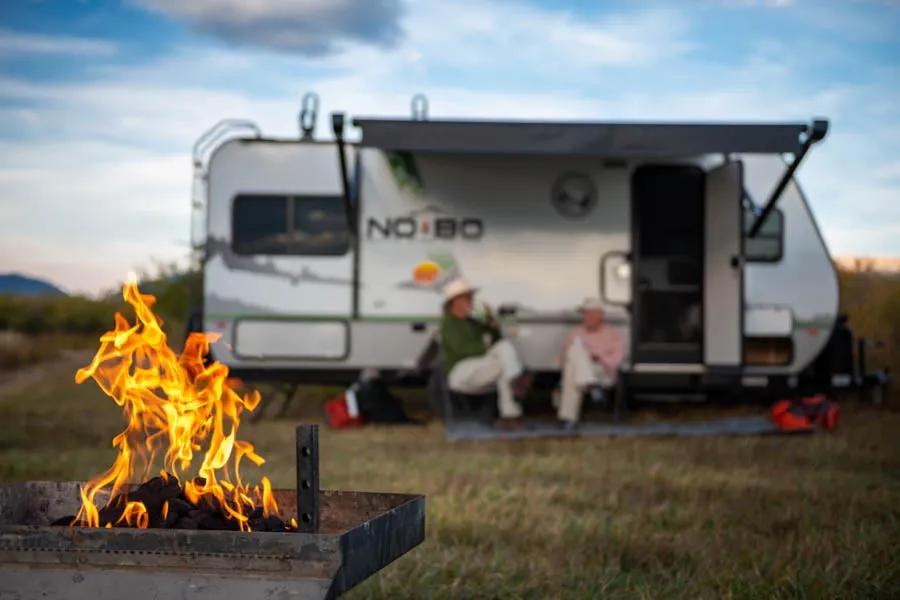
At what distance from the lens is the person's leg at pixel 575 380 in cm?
926

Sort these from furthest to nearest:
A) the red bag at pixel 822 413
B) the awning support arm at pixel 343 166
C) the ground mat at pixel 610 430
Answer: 1. the red bag at pixel 822 413
2. the ground mat at pixel 610 430
3. the awning support arm at pixel 343 166

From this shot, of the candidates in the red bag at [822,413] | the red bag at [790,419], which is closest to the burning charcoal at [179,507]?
the red bag at [790,419]

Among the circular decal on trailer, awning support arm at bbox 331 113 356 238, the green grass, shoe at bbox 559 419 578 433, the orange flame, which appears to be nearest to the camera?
the orange flame

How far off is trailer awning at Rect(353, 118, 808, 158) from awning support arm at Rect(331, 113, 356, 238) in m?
0.17

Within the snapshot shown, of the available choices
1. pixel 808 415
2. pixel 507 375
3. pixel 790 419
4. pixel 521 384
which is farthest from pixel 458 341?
pixel 808 415

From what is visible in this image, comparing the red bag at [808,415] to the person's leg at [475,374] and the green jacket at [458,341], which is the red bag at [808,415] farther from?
the green jacket at [458,341]

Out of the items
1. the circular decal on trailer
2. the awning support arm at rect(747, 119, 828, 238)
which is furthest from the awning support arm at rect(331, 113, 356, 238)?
the awning support arm at rect(747, 119, 828, 238)

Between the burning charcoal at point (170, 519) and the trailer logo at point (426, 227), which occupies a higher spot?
the trailer logo at point (426, 227)

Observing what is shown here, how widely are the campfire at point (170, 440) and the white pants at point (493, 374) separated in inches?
240

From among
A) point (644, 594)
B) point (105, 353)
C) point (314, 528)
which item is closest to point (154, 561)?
point (314, 528)

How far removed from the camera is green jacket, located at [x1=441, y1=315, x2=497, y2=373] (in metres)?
9.38

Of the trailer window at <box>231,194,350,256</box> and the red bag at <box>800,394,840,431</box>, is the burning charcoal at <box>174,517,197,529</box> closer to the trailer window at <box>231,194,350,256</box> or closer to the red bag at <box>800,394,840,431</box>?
the red bag at <box>800,394,840,431</box>

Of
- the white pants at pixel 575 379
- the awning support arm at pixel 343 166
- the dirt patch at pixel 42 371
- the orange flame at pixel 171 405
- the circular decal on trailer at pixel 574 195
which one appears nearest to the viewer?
the orange flame at pixel 171 405

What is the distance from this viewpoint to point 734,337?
10.1 metres
